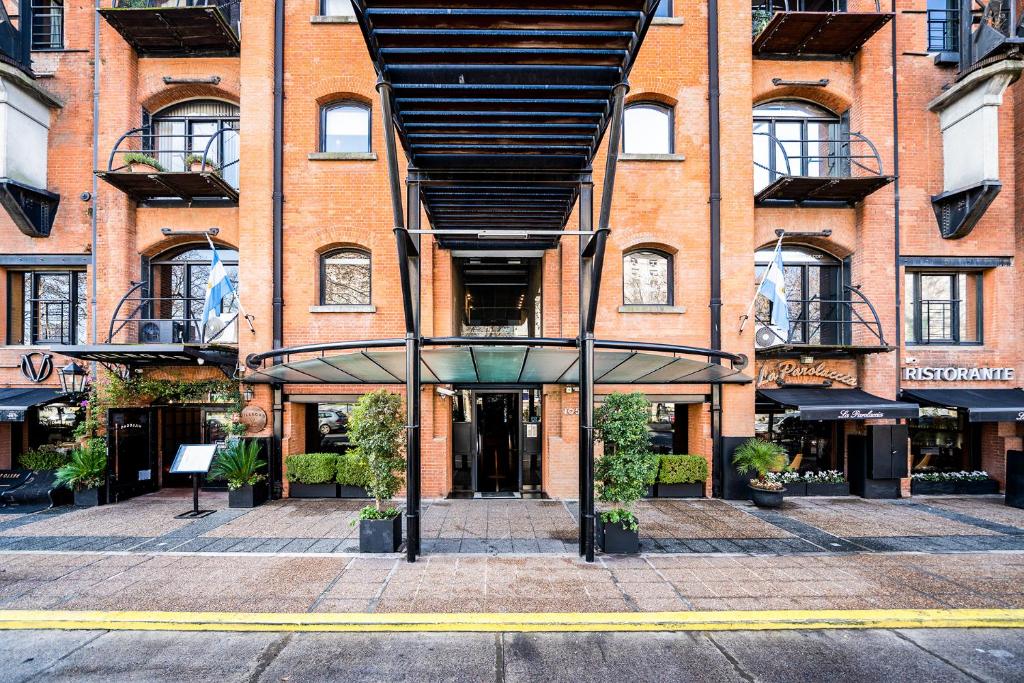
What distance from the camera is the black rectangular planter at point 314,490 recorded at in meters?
11.7

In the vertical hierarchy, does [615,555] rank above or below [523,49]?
below

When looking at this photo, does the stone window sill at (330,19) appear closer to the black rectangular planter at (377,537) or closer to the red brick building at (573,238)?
the red brick building at (573,238)

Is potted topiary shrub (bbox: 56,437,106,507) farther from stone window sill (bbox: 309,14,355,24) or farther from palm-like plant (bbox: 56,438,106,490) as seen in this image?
stone window sill (bbox: 309,14,355,24)

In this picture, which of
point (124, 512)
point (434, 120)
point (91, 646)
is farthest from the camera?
point (124, 512)

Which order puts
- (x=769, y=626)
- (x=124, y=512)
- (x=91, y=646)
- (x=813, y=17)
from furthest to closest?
(x=813, y=17) → (x=124, y=512) → (x=769, y=626) → (x=91, y=646)

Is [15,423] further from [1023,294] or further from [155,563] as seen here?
[1023,294]

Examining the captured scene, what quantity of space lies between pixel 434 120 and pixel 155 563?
8087 mm

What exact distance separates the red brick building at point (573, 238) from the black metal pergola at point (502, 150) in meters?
2.38

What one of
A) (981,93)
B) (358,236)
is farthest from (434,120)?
(981,93)

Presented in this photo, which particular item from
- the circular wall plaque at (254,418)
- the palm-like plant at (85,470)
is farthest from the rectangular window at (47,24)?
the circular wall plaque at (254,418)

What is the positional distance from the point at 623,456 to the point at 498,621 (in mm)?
3117

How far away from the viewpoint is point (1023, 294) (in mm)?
12734

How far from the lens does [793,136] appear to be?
13.5 metres

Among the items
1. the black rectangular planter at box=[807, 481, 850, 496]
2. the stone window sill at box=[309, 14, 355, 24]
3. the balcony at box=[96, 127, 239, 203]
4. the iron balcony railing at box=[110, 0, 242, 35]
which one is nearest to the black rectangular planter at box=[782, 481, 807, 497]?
the black rectangular planter at box=[807, 481, 850, 496]
